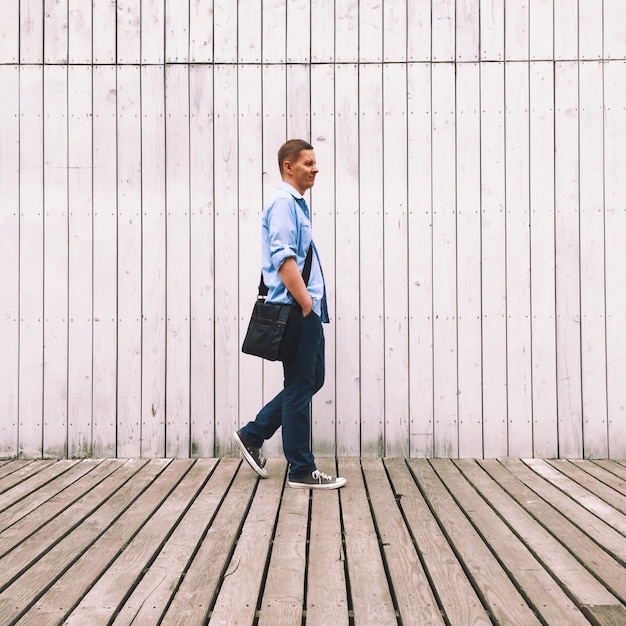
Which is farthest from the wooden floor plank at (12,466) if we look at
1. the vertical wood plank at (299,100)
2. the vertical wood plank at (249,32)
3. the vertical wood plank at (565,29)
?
the vertical wood plank at (565,29)

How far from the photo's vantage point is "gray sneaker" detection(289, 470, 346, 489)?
105 inches

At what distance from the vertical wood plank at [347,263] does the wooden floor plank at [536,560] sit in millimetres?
872

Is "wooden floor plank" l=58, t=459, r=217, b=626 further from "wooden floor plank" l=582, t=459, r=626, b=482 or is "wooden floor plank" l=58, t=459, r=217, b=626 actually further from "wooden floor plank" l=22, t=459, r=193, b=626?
"wooden floor plank" l=582, t=459, r=626, b=482

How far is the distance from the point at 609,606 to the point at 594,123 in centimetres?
273

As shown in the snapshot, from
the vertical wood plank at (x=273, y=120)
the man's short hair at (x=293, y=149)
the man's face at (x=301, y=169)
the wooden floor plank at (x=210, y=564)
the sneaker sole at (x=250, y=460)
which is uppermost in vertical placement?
the vertical wood plank at (x=273, y=120)

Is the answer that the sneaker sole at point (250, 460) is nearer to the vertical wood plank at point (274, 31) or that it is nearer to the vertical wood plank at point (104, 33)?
the vertical wood plank at point (274, 31)

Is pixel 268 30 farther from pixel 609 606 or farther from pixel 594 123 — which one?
pixel 609 606

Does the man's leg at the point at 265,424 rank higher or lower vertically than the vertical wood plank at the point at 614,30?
lower

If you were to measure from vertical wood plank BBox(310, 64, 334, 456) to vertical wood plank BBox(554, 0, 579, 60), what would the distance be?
51.8 inches

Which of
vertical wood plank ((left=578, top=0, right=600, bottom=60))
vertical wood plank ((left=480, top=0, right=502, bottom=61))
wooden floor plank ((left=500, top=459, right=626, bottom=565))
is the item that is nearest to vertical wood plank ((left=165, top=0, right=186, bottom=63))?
vertical wood plank ((left=480, top=0, right=502, bottom=61))

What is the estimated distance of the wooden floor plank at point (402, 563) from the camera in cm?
152

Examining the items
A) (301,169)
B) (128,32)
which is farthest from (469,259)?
(128,32)

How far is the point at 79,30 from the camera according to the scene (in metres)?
3.39

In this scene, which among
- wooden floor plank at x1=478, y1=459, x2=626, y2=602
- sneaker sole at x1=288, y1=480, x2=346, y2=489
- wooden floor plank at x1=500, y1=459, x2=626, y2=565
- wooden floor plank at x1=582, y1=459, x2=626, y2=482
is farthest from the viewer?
wooden floor plank at x1=582, y1=459, x2=626, y2=482
